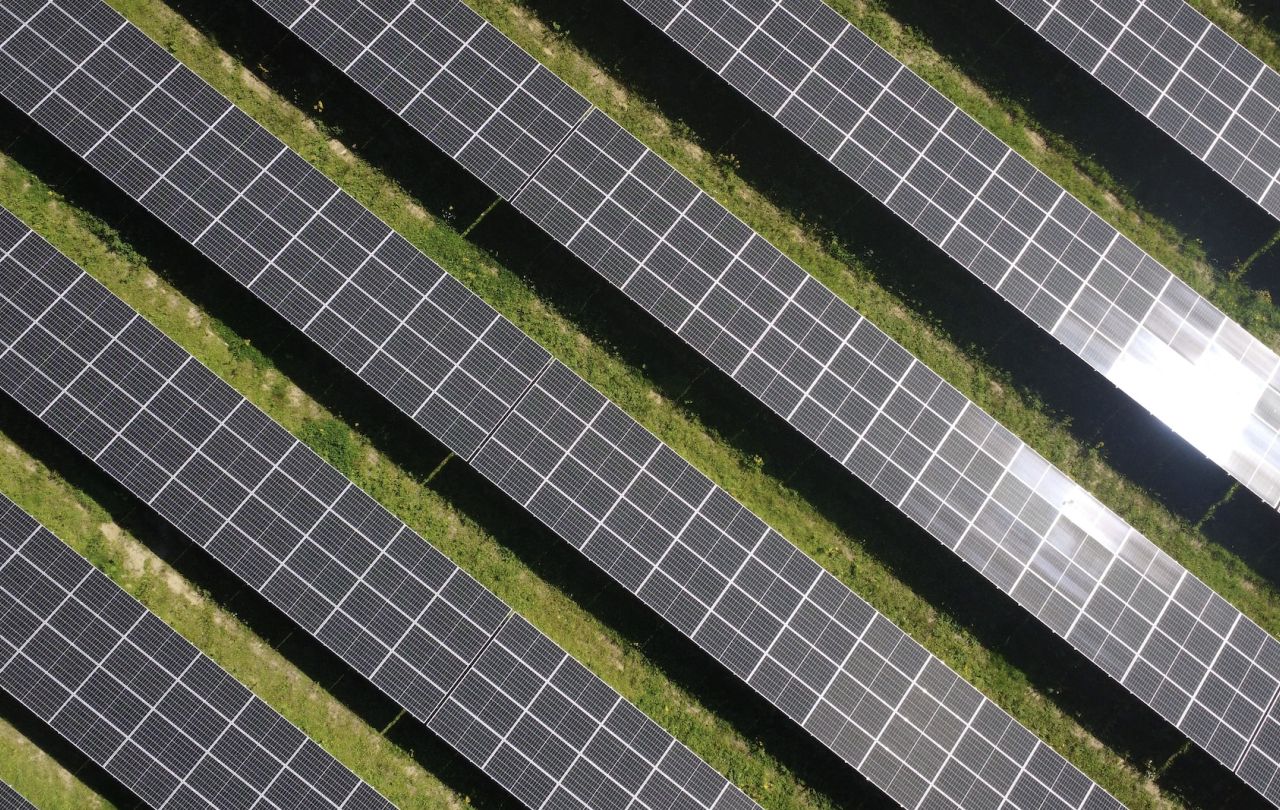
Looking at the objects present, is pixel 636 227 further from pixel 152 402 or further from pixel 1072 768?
pixel 1072 768

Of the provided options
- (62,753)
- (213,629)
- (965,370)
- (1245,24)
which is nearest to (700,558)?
(965,370)

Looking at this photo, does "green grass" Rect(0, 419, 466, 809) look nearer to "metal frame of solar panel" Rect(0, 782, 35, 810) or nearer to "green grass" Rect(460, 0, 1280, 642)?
"metal frame of solar panel" Rect(0, 782, 35, 810)

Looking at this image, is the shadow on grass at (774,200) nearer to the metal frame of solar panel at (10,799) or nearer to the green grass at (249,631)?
the green grass at (249,631)

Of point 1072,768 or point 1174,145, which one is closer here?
point 1072,768

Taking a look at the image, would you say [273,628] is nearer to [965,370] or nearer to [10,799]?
[10,799]

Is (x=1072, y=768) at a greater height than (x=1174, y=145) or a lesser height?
lesser

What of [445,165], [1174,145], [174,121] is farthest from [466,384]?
[1174,145]

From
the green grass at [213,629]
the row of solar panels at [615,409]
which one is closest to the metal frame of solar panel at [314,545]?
the row of solar panels at [615,409]
